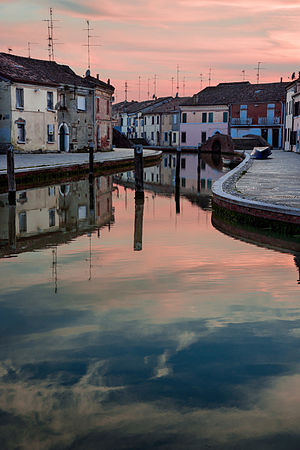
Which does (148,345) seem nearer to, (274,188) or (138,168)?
(274,188)

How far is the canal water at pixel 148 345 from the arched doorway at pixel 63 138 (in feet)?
98.4

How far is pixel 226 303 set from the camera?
24.2 feet

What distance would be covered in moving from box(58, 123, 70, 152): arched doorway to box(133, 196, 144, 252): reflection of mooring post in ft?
73.6

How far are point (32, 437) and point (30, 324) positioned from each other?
8.28 ft

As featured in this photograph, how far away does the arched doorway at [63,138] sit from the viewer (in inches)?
1619

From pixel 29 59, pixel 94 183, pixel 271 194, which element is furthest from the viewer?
pixel 29 59

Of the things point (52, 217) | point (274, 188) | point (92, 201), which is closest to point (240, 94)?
point (92, 201)

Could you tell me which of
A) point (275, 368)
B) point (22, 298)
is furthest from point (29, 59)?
point (275, 368)

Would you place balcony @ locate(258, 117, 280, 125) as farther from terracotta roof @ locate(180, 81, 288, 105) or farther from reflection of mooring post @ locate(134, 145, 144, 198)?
reflection of mooring post @ locate(134, 145, 144, 198)

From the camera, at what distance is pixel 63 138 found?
41.4 m

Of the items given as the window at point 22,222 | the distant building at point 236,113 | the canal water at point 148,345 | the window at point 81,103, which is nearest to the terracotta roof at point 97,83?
the window at point 81,103

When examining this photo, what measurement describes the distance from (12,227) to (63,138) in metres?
28.4

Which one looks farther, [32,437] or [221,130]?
[221,130]

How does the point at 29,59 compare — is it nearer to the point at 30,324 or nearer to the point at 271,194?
the point at 271,194
